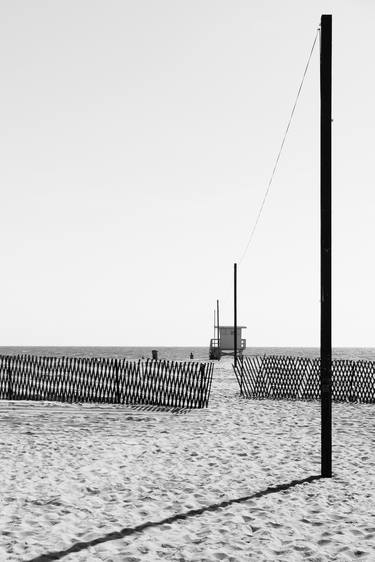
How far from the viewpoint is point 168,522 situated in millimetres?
7434

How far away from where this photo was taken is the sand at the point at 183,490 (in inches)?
257

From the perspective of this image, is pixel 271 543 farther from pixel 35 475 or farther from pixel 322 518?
pixel 35 475

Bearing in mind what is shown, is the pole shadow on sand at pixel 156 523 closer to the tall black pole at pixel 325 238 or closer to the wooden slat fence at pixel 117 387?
the tall black pole at pixel 325 238

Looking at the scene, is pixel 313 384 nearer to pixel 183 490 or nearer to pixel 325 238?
pixel 325 238

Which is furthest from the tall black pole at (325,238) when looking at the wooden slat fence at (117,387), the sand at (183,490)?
the wooden slat fence at (117,387)

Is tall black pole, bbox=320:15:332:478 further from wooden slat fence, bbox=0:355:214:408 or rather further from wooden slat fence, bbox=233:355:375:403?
wooden slat fence, bbox=233:355:375:403

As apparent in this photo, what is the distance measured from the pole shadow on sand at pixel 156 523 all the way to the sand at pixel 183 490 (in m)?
0.03

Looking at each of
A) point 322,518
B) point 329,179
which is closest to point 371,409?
point 329,179

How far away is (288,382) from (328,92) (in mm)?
17899

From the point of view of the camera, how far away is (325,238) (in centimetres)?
→ 1015

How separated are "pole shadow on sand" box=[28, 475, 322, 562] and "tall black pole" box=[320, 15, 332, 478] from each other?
27.5 inches

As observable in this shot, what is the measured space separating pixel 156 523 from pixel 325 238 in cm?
512

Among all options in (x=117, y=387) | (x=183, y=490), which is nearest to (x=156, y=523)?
(x=183, y=490)

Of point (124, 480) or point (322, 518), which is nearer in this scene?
point (322, 518)
